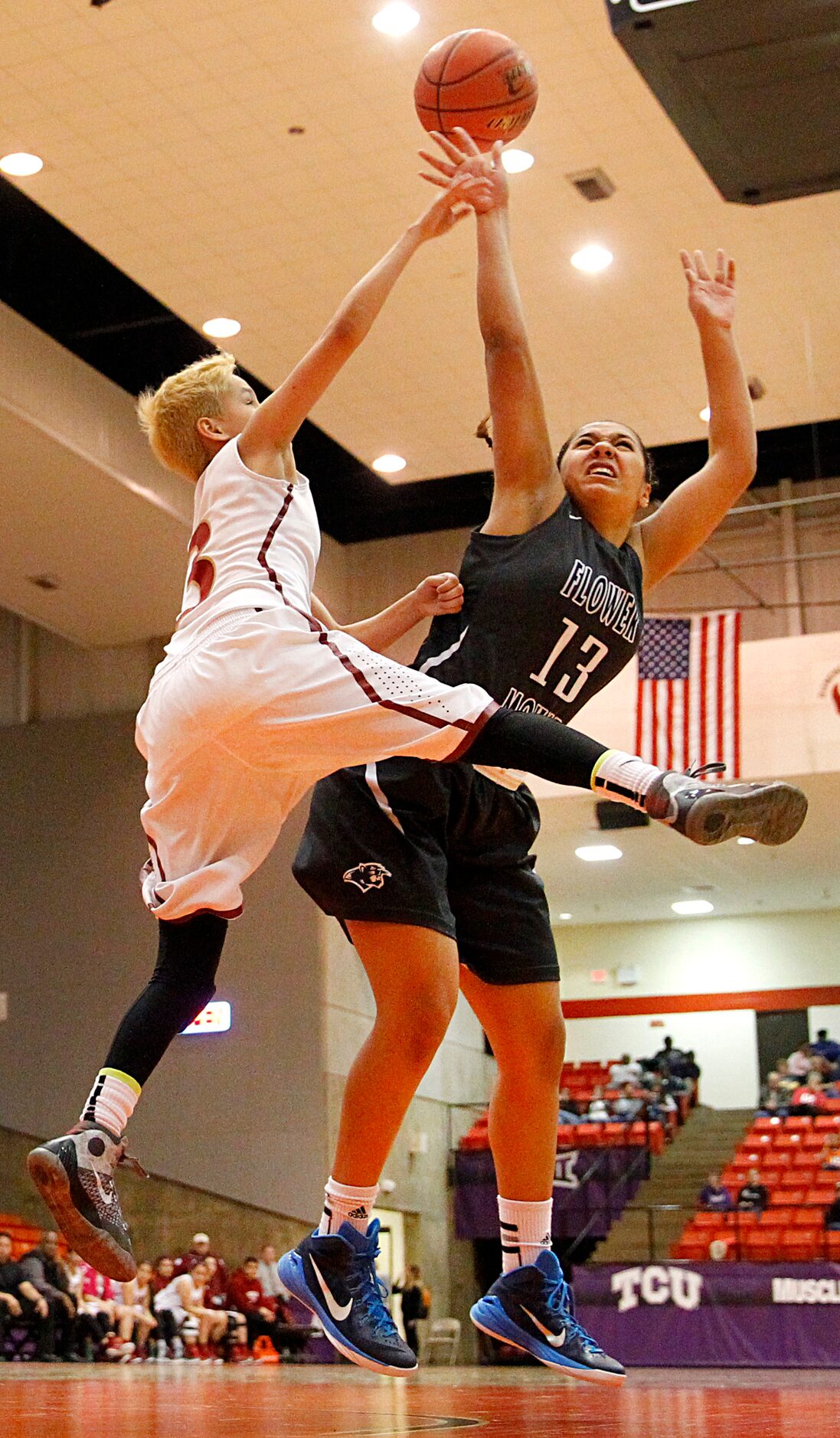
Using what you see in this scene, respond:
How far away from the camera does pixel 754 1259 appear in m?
14.1

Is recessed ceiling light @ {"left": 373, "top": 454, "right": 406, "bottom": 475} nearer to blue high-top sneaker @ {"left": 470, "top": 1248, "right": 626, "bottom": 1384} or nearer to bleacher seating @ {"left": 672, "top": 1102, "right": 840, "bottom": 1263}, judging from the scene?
bleacher seating @ {"left": 672, "top": 1102, "right": 840, "bottom": 1263}

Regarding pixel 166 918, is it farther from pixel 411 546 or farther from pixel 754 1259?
pixel 411 546

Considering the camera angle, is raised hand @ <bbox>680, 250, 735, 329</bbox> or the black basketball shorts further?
raised hand @ <bbox>680, 250, 735, 329</bbox>

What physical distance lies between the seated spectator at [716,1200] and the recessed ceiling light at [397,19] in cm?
1115

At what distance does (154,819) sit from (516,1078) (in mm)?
1047

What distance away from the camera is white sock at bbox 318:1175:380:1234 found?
3488 mm

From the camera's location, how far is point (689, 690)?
14266 mm

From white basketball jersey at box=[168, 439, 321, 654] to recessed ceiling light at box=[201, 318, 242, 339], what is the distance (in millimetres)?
10564

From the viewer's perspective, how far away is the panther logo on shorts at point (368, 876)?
3428 mm

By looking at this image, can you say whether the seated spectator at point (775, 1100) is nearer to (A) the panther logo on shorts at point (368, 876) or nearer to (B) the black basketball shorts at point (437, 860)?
(B) the black basketball shorts at point (437, 860)

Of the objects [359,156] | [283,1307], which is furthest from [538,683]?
[283,1307]

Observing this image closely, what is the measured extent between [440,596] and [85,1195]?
4.85 feet

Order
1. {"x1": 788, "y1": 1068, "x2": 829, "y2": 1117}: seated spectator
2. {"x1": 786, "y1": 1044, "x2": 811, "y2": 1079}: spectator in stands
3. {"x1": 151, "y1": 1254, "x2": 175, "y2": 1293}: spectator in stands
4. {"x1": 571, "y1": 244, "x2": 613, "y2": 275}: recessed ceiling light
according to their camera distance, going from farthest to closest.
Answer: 1. {"x1": 786, "y1": 1044, "x2": 811, "y2": 1079}: spectator in stands
2. {"x1": 788, "y1": 1068, "x2": 829, "y2": 1117}: seated spectator
3. {"x1": 151, "y1": 1254, "x2": 175, "y2": 1293}: spectator in stands
4. {"x1": 571, "y1": 244, "x2": 613, "y2": 275}: recessed ceiling light

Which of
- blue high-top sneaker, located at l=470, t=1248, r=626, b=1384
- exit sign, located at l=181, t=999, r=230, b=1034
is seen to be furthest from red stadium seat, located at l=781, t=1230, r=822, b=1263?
blue high-top sneaker, located at l=470, t=1248, r=626, b=1384
